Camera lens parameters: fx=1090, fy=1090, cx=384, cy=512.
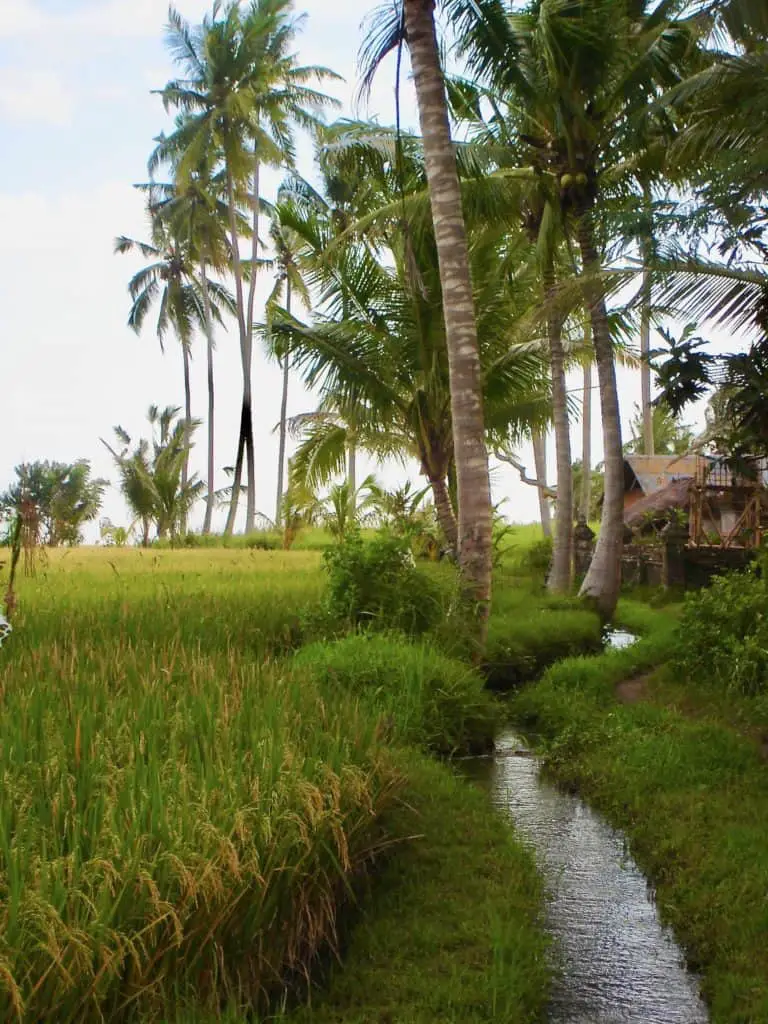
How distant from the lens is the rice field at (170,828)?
367cm

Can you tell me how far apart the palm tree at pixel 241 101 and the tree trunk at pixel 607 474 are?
51.6 ft

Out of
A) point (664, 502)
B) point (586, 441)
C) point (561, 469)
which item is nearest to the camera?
point (561, 469)

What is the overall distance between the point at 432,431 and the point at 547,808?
37.3ft

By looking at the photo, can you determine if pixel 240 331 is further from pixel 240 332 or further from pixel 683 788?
pixel 683 788

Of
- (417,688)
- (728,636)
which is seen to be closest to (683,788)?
(417,688)

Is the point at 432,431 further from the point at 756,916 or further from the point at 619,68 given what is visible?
the point at 756,916

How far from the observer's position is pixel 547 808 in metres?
7.45

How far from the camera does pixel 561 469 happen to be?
709 inches

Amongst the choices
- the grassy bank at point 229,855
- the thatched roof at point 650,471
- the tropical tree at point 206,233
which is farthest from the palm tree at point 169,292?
the grassy bank at point 229,855

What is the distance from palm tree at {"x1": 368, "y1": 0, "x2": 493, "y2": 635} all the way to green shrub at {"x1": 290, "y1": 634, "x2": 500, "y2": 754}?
1825mm

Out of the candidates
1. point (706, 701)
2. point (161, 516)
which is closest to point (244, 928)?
point (706, 701)

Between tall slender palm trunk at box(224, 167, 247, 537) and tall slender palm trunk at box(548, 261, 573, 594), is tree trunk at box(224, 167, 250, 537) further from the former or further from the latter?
tall slender palm trunk at box(548, 261, 573, 594)

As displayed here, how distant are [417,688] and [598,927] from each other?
335cm

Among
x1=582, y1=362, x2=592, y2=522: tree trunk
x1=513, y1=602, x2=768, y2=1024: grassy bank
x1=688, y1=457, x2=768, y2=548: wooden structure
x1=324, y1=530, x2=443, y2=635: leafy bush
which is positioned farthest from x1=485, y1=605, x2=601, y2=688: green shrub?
x1=582, y1=362, x2=592, y2=522: tree trunk
